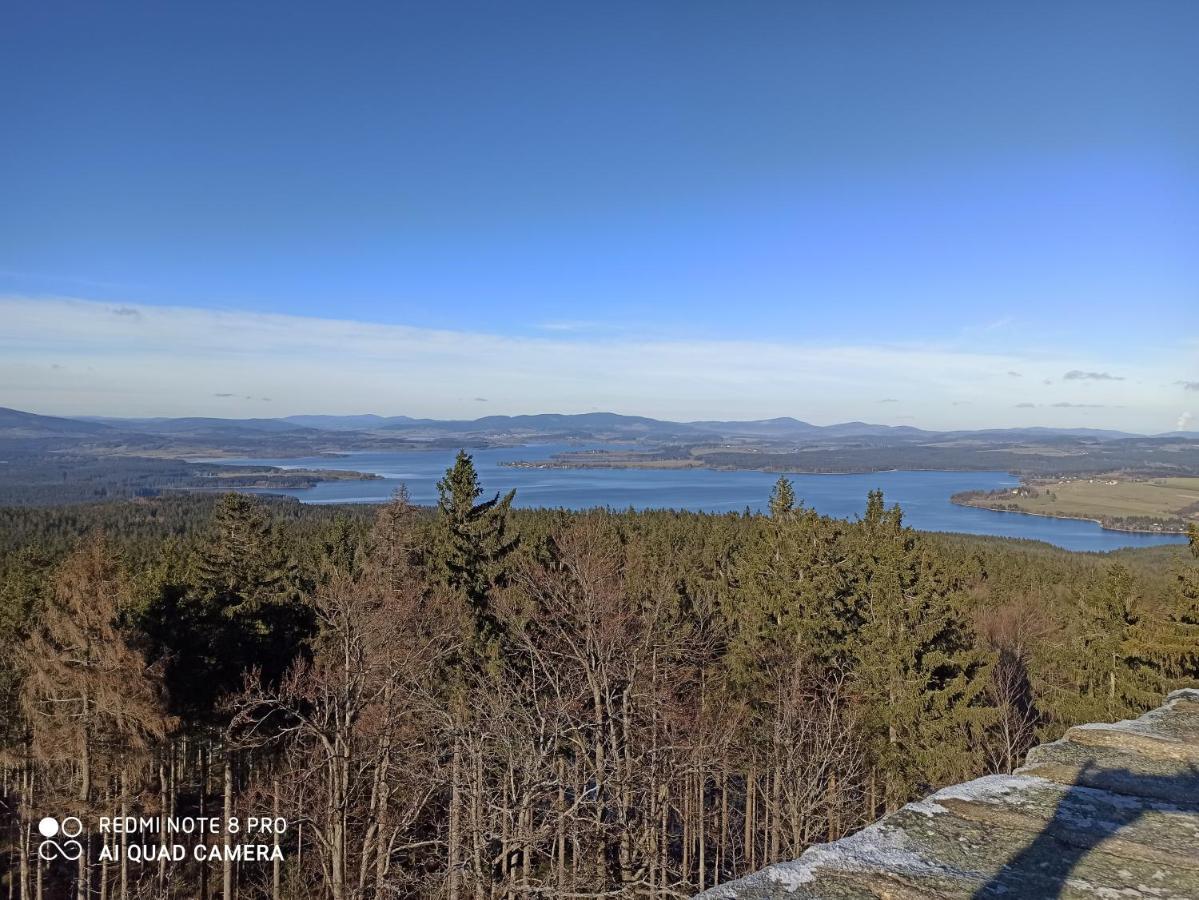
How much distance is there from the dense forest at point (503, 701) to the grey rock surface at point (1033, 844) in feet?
20.8

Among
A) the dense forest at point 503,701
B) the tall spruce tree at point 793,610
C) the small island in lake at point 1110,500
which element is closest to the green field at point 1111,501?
the small island in lake at point 1110,500

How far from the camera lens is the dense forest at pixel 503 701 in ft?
36.2

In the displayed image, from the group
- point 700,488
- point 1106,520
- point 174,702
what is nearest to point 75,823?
point 174,702

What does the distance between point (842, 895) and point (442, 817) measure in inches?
833

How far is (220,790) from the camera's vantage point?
79.2 feet

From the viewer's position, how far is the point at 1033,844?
2.14 m

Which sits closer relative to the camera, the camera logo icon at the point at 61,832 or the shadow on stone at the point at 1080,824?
the shadow on stone at the point at 1080,824

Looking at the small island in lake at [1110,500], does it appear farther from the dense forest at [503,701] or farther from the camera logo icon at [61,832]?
the camera logo icon at [61,832]

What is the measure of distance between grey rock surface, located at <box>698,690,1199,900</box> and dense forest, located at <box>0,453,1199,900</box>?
6.35 metres

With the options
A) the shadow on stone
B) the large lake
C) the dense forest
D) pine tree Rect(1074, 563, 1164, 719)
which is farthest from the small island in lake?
the shadow on stone

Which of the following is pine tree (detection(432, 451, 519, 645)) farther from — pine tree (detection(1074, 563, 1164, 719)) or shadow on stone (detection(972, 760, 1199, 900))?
shadow on stone (detection(972, 760, 1199, 900))

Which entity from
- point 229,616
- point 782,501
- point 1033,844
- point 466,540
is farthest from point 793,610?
point 1033,844

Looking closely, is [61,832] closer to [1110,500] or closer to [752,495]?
[752,495]

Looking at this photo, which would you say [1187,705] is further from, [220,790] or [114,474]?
[114,474]
